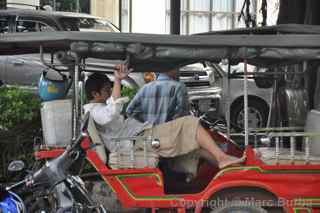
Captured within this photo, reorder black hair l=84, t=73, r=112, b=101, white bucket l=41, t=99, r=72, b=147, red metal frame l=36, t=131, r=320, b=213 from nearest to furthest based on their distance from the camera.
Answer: red metal frame l=36, t=131, r=320, b=213
white bucket l=41, t=99, r=72, b=147
black hair l=84, t=73, r=112, b=101

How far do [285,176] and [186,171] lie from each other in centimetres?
99

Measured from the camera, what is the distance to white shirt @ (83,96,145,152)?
5.29m

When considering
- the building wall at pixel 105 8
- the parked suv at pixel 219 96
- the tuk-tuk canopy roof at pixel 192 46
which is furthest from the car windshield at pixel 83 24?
the building wall at pixel 105 8

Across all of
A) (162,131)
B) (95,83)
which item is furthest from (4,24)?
(162,131)

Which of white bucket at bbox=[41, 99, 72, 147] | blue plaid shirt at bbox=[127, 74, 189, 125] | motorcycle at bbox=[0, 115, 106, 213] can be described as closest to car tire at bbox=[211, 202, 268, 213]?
motorcycle at bbox=[0, 115, 106, 213]

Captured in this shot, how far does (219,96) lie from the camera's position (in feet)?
35.6

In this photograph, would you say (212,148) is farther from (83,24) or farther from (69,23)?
(83,24)

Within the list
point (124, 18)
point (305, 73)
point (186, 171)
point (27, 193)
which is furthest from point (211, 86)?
point (124, 18)

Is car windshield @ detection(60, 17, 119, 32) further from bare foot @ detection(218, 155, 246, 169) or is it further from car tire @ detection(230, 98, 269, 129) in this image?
bare foot @ detection(218, 155, 246, 169)

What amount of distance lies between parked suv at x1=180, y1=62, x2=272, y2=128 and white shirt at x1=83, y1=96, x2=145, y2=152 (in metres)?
3.98

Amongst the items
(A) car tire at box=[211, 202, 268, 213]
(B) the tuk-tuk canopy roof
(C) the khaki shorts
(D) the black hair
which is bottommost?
(A) car tire at box=[211, 202, 268, 213]

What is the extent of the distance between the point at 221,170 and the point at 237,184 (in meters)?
0.19

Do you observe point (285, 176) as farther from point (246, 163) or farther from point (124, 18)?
point (124, 18)

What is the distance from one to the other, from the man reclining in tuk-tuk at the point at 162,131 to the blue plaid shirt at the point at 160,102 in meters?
0.70
